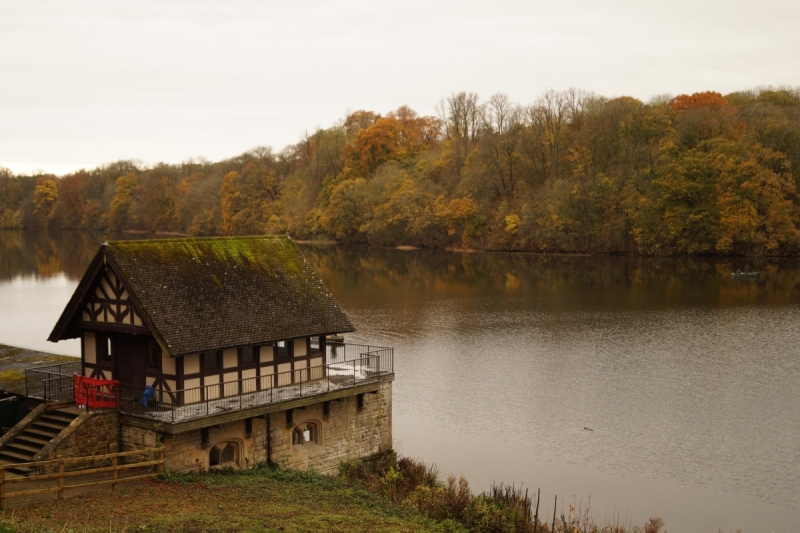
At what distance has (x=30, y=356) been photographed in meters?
33.8

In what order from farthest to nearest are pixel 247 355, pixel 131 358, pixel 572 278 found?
pixel 572 278, pixel 247 355, pixel 131 358

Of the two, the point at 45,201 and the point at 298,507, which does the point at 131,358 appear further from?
the point at 45,201

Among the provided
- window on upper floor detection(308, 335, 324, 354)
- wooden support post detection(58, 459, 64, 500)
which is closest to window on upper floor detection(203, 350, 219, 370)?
window on upper floor detection(308, 335, 324, 354)

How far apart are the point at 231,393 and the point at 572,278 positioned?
5494 cm

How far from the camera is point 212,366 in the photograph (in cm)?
2472

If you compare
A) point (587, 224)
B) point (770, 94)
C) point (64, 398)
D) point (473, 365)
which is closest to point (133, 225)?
point (587, 224)

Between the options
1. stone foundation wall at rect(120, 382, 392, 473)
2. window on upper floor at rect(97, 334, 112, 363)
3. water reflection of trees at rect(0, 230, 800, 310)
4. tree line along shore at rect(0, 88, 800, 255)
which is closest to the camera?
stone foundation wall at rect(120, 382, 392, 473)

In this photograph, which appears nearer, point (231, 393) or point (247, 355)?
point (231, 393)

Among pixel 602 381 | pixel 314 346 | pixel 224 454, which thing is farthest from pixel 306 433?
pixel 602 381

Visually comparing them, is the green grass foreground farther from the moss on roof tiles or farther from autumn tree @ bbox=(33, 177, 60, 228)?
autumn tree @ bbox=(33, 177, 60, 228)

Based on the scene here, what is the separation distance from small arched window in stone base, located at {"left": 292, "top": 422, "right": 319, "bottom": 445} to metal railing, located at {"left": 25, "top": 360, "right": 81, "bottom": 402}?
22.6ft

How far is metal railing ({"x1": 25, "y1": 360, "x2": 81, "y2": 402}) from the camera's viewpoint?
25844 mm

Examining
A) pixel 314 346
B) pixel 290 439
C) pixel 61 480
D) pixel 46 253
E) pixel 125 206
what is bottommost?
pixel 290 439

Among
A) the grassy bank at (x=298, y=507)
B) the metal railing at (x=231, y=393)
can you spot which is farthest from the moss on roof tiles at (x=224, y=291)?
the grassy bank at (x=298, y=507)
